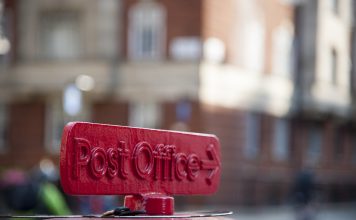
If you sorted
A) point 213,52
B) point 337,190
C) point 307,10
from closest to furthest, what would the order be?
point 213,52 < point 307,10 < point 337,190

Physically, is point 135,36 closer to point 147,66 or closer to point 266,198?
point 147,66

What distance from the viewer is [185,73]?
26766 millimetres

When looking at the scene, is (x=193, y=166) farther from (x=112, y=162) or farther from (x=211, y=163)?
(x=112, y=162)

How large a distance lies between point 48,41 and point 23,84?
1.69 meters

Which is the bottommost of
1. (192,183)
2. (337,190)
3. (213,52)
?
(337,190)

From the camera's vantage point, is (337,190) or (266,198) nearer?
(266,198)

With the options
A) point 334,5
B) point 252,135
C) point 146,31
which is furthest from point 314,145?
point 334,5

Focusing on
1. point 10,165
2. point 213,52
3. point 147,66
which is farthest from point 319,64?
point 10,165


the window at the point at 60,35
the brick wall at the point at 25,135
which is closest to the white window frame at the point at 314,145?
the window at the point at 60,35

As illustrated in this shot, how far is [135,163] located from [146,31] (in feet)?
83.1

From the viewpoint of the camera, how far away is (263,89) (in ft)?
97.9

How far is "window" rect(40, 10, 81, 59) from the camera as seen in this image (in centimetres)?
2875

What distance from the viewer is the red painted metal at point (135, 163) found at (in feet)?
8.78

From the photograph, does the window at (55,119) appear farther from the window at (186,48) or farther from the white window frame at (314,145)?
the white window frame at (314,145)
